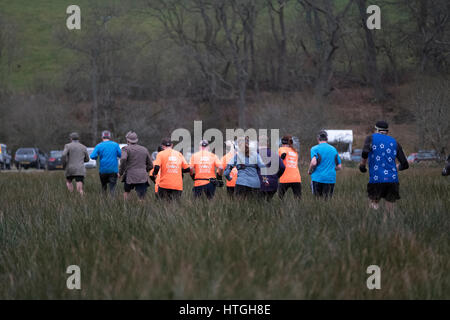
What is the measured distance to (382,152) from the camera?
9641 millimetres

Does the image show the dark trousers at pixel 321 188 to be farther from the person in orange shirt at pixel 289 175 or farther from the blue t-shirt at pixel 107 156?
the blue t-shirt at pixel 107 156

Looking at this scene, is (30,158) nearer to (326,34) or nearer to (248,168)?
(326,34)

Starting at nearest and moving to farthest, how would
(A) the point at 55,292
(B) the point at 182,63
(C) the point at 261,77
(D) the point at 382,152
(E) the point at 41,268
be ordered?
(A) the point at 55,292 → (E) the point at 41,268 → (D) the point at 382,152 → (B) the point at 182,63 → (C) the point at 261,77

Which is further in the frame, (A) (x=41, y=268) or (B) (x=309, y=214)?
(B) (x=309, y=214)

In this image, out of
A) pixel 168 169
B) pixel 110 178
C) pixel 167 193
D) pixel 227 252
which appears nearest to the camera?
pixel 227 252

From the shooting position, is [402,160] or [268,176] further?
[268,176]

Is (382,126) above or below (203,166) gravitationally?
above

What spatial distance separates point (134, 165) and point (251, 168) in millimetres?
3307

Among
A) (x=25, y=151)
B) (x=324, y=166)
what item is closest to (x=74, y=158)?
(x=324, y=166)

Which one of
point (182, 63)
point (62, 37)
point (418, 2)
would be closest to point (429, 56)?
point (418, 2)

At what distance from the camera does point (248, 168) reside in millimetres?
10062

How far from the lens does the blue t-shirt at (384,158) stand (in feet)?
31.6
